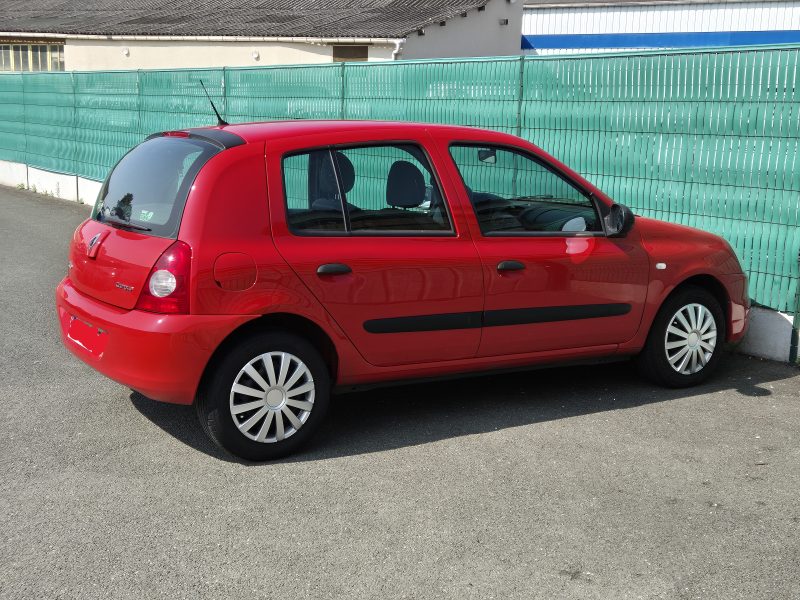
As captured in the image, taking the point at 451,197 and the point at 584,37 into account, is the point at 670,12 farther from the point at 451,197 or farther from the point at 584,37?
the point at 451,197

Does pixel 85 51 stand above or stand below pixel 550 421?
above

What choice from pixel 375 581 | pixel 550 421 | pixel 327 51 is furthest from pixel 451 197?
pixel 327 51

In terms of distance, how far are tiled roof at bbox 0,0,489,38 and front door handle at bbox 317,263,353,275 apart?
63.9ft

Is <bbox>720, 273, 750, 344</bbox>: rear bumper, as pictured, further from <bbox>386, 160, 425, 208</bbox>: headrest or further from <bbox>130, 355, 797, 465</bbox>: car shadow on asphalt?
<bbox>386, 160, 425, 208</bbox>: headrest

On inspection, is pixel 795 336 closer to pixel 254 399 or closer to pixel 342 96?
pixel 254 399

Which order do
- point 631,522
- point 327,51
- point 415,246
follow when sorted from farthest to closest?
1. point 327,51
2. point 415,246
3. point 631,522

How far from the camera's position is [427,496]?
15.8 feet

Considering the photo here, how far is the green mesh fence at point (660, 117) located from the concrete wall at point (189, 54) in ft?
47.4

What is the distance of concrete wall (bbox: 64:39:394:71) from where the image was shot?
26.2 meters

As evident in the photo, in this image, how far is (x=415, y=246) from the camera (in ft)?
18.2

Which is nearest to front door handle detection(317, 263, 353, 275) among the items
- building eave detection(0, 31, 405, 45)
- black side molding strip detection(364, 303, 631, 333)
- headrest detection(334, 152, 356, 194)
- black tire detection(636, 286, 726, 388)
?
black side molding strip detection(364, 303, 631, 333)

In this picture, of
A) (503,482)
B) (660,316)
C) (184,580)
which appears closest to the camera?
(184,580)

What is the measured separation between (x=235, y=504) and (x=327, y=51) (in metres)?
22.5

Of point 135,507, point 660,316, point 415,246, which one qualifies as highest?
point 415,246
